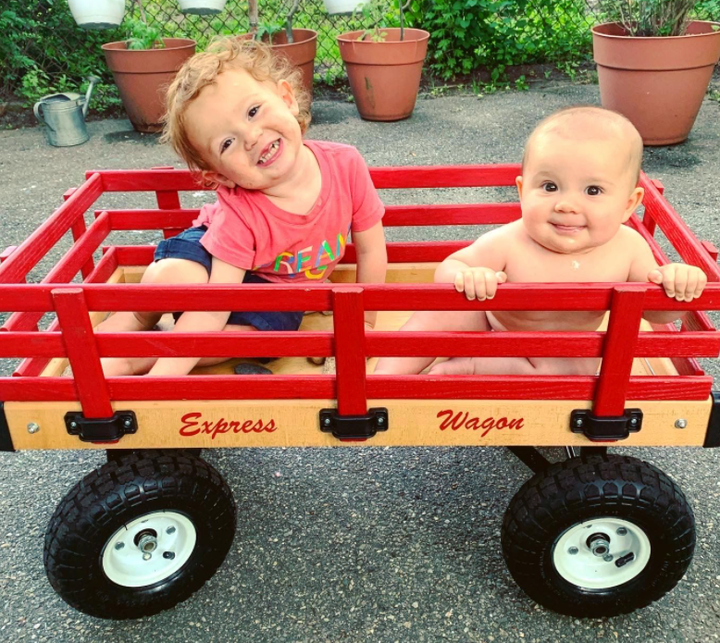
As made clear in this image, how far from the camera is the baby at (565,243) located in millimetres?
1487

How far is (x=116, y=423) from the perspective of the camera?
1.54 m

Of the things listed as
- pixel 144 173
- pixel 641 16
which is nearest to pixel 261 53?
pixel 144 173

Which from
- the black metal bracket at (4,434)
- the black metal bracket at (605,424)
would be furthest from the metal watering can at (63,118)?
the black metal bracket at (605,424)

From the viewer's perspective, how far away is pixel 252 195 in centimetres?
185

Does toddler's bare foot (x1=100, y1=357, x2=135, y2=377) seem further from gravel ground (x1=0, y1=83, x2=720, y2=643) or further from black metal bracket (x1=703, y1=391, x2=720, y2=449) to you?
black metal bracket (x1=703, y1=391, x2=720, y2=449)

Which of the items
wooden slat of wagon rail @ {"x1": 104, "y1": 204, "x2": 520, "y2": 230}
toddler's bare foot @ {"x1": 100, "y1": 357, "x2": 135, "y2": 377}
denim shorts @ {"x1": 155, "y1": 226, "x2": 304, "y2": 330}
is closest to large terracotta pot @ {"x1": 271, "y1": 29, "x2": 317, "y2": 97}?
wooden slat of wagon rail @ {"x1": 104, "y1": 204, "x2": 520, "y2": 230}

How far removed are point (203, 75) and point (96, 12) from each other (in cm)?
438

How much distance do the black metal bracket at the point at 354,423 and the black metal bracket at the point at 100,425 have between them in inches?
15.9

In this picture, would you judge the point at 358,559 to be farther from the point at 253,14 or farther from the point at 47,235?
the point at 253,14

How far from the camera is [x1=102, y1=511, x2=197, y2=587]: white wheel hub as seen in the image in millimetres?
1644

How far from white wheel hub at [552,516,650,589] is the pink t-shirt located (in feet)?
3.01

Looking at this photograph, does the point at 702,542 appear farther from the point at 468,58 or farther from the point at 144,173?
the point at 468,58

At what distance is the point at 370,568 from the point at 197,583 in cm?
43

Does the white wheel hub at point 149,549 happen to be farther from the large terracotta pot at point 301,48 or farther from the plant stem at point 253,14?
the plant stem at point 253,14
